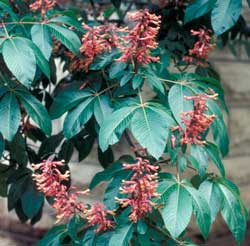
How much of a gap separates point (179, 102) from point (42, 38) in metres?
0.32

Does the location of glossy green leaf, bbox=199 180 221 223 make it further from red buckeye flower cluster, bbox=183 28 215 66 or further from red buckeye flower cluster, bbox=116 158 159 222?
red buckeye flower cluster, bbox=183 28 215 66

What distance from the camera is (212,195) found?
3.75ft

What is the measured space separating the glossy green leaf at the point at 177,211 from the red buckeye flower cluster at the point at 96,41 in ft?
1.18

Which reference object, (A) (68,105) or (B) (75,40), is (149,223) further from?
(B) (75,40)

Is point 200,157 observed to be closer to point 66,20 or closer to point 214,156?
point 214,156

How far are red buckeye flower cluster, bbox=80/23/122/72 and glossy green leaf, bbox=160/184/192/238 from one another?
0.36 metres

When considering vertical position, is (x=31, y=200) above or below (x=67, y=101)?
below

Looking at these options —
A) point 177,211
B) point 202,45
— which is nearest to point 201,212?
point 177,211

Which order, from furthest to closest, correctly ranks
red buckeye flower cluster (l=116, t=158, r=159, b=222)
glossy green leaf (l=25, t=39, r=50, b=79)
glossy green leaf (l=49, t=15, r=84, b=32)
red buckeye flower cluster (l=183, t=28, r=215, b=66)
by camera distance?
1. red buckeye flower cluster (l=183, t=28, r=215, b=66)
2. glossy green leaf (l=49, t=15, r=84, b=32)
3. glossy green leaf (l=25, t=39, r=50, b=79)
4. red buckeye flower cluster (l=116, t=158, r=159, b=222)

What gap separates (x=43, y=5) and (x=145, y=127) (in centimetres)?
43

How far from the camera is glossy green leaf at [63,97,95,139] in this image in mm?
1182

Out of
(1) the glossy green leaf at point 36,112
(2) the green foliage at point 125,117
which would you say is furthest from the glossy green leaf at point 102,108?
(1) the glossy green leaf at point 36,112

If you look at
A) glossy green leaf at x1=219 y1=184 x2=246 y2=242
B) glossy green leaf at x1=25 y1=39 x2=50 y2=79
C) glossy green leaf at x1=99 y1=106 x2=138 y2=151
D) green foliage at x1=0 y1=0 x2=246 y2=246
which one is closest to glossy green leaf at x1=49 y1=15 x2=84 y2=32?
green foliage at x1=0 y1=0 x2=246 y2=246

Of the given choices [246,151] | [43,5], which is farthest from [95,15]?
[246,151]
